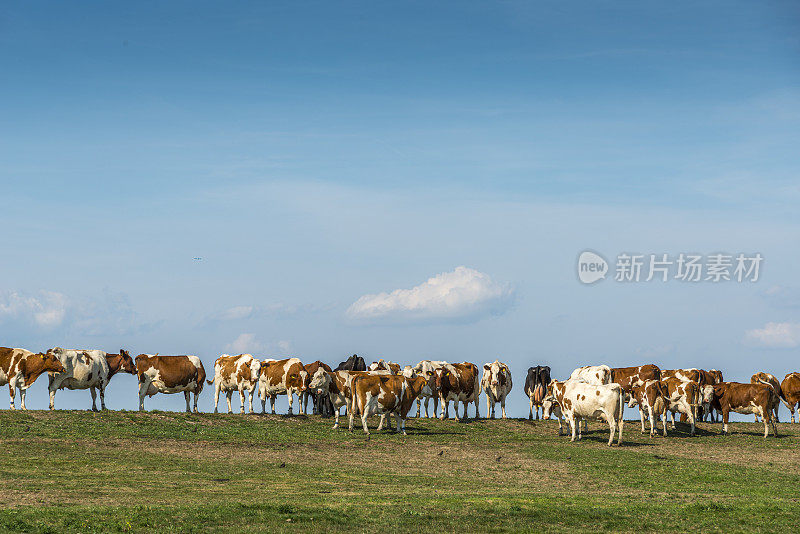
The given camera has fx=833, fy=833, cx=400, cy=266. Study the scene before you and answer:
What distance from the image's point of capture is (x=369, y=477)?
2616 centimetres

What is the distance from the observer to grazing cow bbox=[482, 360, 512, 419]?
159 feet

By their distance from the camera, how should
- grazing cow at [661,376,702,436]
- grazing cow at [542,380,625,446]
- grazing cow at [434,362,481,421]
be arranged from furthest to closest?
grazing cow at [434,362,481,421] → grazing cow at [661,376,702,436] → grazing cow at [542,380,625,446]

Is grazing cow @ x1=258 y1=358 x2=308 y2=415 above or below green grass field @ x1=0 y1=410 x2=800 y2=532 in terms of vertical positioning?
above

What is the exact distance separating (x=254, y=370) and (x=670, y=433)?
22.0 m

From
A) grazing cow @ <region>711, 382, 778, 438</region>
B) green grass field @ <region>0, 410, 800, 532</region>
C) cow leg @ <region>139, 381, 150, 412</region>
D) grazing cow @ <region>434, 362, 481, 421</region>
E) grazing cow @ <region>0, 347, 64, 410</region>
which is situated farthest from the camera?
grazing cow @ <region>434, 362, 481, 421</region>

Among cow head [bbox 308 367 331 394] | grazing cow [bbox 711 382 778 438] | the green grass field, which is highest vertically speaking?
cow head [bbox 308 367 331 394]

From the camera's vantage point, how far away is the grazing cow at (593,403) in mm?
36344

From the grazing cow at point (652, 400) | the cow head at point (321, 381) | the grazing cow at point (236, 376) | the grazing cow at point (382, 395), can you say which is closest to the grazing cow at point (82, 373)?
the grazing cow at point (236, 376)

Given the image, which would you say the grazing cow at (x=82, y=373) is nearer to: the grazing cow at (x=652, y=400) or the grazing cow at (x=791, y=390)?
the grazing cow at (x=652, y=400)

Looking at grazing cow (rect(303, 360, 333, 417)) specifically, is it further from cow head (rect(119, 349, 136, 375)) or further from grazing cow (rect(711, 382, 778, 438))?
grazing cow (rect(711, 382, 778, 438))

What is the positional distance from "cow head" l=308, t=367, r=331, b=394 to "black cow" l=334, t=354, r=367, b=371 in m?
→ 7.69

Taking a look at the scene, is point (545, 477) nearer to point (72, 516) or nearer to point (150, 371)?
point (72, 516)

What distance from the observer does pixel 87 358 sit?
39875mm

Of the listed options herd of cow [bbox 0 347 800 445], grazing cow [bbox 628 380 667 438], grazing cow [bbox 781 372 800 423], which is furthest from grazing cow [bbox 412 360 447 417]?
grazing cow [bbox 781 372 800 423]
